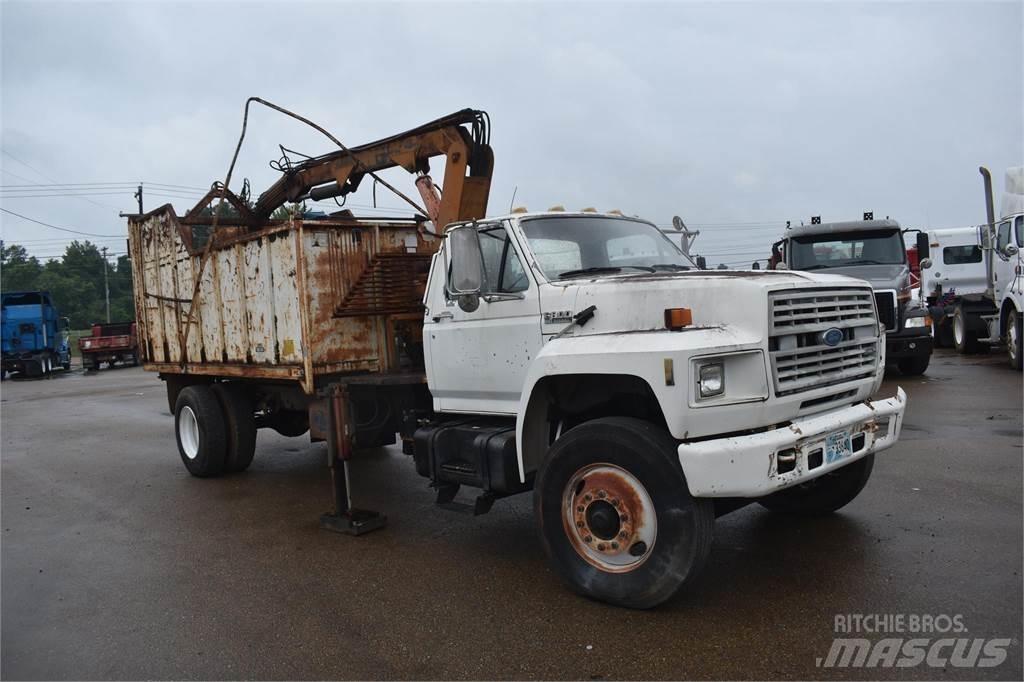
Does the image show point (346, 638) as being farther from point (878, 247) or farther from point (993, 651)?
point (878, 247)

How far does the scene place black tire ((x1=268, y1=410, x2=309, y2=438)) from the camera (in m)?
8.77

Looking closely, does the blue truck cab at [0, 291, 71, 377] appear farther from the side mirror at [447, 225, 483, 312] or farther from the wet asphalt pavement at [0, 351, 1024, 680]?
the side mirror at [447, 225, 483, 312]

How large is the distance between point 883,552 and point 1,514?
24.9 feet

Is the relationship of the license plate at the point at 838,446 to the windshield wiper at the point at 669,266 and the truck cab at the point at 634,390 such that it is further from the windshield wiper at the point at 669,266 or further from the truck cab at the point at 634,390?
the windshield wiper at the point at 669,266

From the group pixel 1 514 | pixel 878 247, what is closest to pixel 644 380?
pixel 1 514

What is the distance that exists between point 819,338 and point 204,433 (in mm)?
6414

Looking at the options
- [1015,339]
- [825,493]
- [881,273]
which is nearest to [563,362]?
[825,493]

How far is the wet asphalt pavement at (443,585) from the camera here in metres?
3.79

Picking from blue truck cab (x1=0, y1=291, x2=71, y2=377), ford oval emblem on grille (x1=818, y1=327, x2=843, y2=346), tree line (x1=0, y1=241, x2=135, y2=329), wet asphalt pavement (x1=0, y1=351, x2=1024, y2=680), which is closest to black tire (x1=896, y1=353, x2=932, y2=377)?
wet asphalt pavement (x1=0, y1=351, x2=1024, y2=680)

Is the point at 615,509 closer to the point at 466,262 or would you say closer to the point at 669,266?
the point at 466,262

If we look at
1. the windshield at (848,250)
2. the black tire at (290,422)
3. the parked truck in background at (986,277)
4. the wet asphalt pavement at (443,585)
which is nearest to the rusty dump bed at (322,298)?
the black tire at (290,422)

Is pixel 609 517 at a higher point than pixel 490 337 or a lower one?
lower

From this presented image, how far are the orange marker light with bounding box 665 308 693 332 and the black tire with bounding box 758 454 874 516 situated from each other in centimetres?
200

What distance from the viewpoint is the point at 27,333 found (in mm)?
28688
